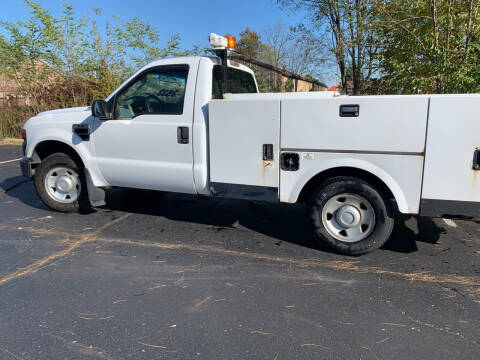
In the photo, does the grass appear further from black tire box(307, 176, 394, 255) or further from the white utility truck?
black tire box(307, 176, 394, 255)

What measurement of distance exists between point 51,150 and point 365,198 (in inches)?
178

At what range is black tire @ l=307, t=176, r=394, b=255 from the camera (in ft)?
12.3

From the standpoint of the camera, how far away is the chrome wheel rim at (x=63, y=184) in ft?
17.5

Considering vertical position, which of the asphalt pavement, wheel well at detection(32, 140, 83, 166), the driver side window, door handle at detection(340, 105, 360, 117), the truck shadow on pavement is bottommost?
the asphalt pavement

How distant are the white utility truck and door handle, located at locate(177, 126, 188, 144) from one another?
0.04ft

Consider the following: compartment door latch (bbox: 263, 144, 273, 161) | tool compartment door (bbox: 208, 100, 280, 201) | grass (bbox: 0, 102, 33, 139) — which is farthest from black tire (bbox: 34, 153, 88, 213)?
grass (bbox: 0, 102, 33, 139)

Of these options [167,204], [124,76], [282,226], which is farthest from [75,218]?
[124,76]

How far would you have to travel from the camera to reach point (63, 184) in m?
5.34

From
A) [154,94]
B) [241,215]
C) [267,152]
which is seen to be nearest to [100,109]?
[154,94]

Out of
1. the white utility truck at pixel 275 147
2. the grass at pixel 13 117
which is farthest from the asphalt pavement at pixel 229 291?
the grass at pixel 13 117

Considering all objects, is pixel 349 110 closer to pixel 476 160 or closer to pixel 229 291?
pixel 476 160

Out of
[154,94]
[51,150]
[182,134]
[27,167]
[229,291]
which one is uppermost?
[154,94]

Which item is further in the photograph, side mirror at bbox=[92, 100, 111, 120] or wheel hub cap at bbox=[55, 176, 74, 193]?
wheel hub cap at bbox=[55, 176, 74, 193]

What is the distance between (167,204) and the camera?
20.0 feet
